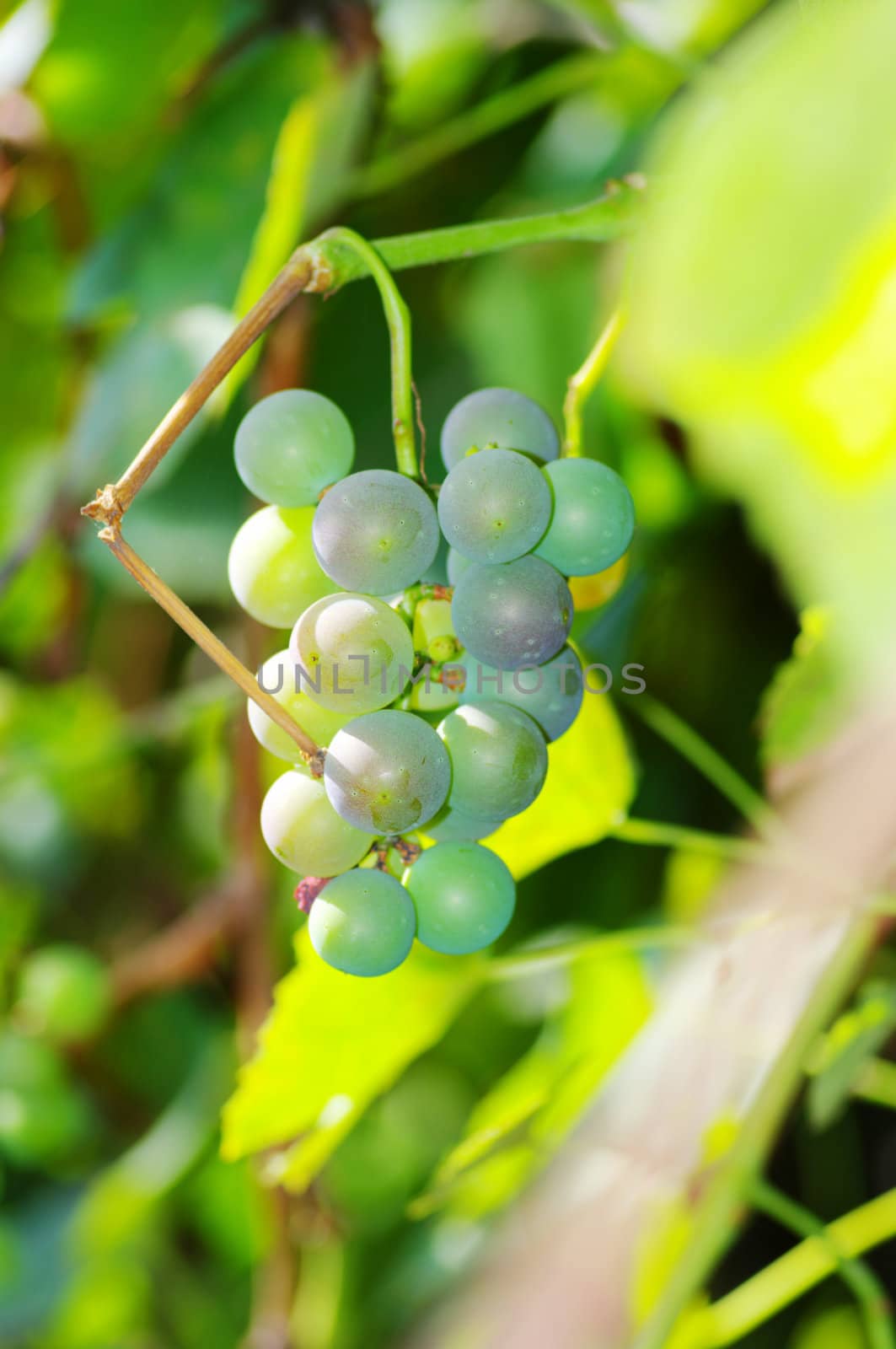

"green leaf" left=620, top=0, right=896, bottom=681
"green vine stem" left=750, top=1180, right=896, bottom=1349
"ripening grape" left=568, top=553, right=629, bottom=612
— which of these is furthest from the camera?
"green vine stem" left=750, top=1180, right=896, bottom=1349

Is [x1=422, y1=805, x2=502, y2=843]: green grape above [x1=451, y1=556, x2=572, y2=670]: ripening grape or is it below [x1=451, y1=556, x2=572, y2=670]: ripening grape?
below

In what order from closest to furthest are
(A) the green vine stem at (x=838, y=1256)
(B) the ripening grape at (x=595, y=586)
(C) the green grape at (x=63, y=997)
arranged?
1. (B) the ripening grape at (x=595, y=586)
2. (A) the green vine stem at (x=838, y=1256)
3. (C) the green grape at (x=63, y=997)

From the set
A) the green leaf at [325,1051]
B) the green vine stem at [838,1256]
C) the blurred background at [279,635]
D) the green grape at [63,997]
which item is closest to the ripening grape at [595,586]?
the blurred background at [279,635]

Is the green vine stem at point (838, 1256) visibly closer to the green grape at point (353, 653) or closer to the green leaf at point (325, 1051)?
the green leaf at point (325, 1051)

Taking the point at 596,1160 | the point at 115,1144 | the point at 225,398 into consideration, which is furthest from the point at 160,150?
the point at 115,1144

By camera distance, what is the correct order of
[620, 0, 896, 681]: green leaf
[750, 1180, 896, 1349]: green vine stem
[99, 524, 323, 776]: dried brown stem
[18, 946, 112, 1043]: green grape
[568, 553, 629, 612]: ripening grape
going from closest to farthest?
[620, 0, 896, 681]: green leaf < [99, 524, 323, 776]: dried brown stem < [568, 553, 629, 612]: ripening grape < [750, 1180, 896, 1349]: green vine stem < [18, 946, 112, 1043]: green grape

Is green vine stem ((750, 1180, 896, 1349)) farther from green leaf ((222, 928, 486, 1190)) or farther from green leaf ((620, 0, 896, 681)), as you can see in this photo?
green leaf ((620, 0, 896, 681))

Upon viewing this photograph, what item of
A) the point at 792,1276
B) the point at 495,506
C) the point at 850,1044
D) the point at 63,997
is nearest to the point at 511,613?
the point at 495,506

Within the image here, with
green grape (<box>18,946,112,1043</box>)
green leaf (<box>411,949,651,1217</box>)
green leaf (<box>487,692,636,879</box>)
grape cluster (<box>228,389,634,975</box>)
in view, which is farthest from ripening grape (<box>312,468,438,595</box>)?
green grape (<box>18,946,112,1043</box>)
